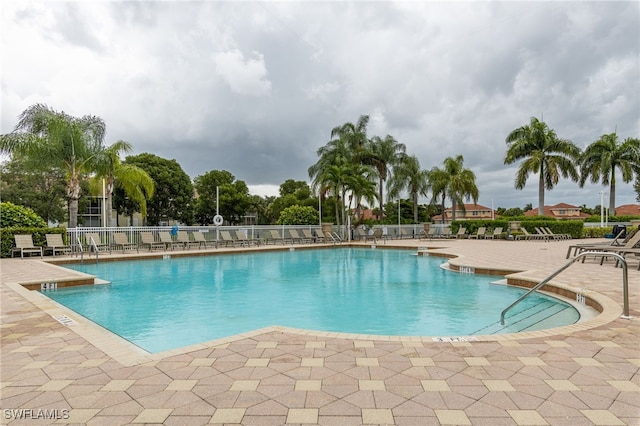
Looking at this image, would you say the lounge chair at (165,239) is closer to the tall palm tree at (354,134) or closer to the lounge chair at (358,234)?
the lounge chair at (358,234)

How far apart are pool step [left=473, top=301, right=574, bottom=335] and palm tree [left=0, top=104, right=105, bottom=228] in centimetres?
1675

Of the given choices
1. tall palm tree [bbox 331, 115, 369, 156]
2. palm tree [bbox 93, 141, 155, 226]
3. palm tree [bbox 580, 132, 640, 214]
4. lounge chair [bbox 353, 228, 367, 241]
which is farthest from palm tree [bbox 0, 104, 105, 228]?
palm tree [bbox 580, 132, 640, 214]

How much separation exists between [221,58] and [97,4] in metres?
4.90

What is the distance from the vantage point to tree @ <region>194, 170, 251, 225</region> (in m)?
41.7

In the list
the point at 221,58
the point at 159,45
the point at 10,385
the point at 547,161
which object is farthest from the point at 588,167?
the point at 10,385

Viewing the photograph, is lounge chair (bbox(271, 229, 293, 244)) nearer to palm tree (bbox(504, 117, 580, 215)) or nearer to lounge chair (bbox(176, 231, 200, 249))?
lounge chair (bbox(176, 231, 200, 249))

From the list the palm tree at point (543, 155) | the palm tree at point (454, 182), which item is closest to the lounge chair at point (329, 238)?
the palm tree at point (454, 182)

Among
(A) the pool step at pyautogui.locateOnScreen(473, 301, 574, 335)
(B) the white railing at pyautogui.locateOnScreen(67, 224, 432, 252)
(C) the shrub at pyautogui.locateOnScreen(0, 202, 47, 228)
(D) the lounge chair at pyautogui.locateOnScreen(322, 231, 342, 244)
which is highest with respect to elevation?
(C) the shrub at pyautogui.locateOnScreen(0, 202, 47, 228)

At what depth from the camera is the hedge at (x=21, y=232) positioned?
1290 centimetres

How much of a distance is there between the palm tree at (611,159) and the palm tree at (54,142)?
1359 inches

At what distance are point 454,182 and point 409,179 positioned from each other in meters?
3.97

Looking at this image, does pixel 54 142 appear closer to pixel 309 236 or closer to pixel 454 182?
pixel 309 236

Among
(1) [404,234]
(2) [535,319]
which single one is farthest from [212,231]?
(2) [535,319]

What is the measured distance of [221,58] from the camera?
11664 millimetres
